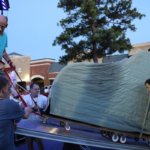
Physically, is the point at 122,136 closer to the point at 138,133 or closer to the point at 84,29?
the point at 138,133

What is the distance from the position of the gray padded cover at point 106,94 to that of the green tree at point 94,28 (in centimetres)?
2010

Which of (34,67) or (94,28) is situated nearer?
(94,28)

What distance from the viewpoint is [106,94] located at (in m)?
6.18

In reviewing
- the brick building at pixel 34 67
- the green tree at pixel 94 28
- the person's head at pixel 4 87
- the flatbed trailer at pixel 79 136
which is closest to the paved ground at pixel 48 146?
the flatbed trailer at pixel 79 136

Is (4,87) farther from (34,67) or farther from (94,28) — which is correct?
(34,67)

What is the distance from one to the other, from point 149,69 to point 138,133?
944 mm

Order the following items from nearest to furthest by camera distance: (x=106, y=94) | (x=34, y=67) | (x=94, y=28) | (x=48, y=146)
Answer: (x=106, y=94) < (x=48, y=146) < (x=94, y=28) < (x=34, y=67)

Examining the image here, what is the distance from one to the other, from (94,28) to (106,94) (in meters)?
21.6

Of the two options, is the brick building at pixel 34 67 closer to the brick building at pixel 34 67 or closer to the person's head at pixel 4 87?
the brick building at pixel 34 67

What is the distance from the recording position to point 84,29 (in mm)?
27375

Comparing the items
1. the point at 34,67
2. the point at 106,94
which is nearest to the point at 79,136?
the point at 106,94

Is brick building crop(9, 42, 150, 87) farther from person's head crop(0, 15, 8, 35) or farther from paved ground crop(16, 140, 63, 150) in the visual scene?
person's head crop(0, 15, 8, 35)

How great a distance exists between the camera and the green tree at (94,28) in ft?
88.4

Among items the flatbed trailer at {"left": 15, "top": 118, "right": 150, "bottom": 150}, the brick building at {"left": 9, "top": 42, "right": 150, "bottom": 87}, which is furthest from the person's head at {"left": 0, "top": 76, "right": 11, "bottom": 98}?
the brick building at {"left": 9, "top": 42, "right": 150, "bottom": 87}
